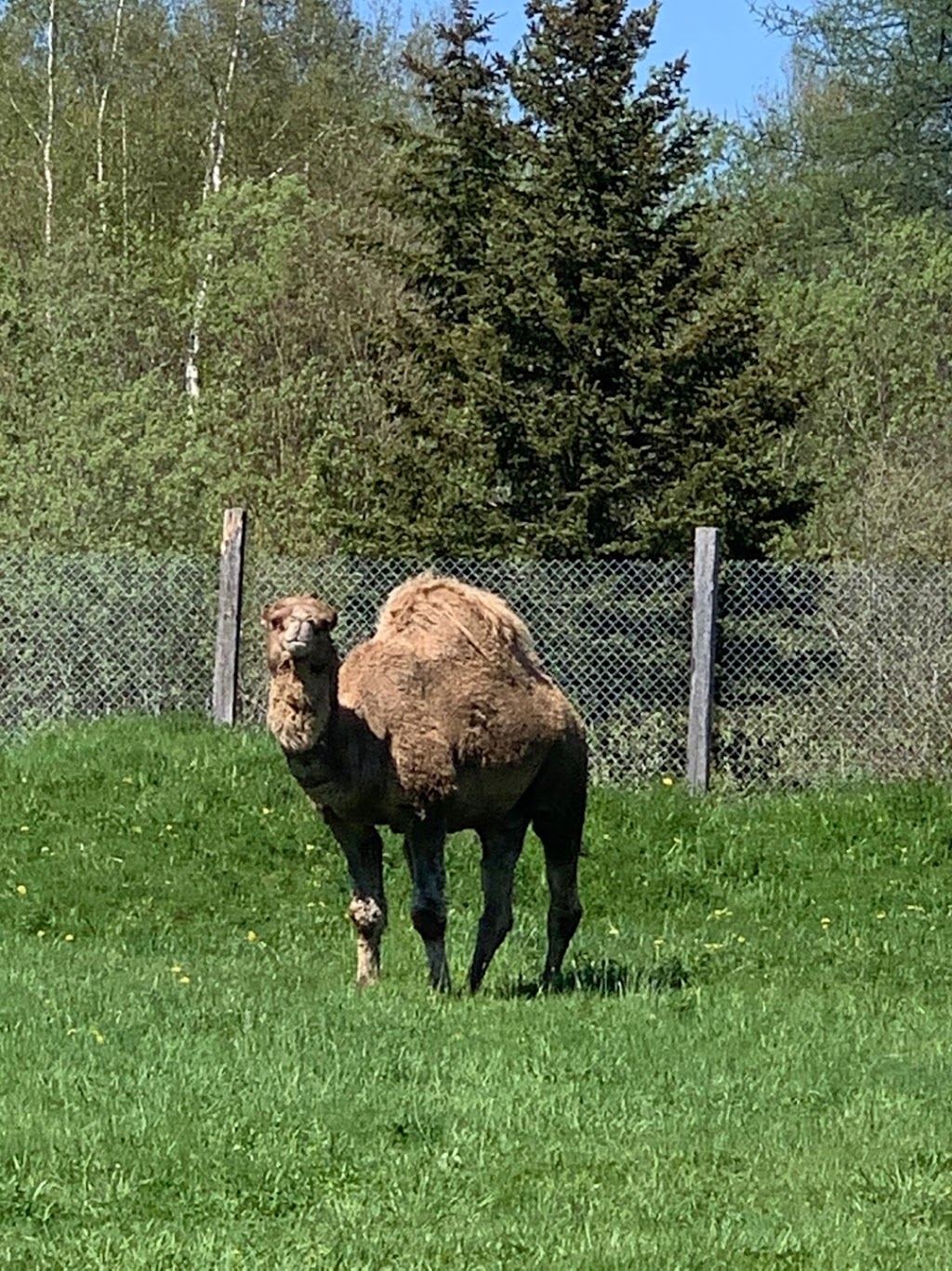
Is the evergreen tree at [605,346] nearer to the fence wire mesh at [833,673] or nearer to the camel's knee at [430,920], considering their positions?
the fence wire mesh at [833,673]

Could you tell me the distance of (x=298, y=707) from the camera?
8.93m

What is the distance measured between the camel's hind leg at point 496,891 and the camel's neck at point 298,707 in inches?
57.4

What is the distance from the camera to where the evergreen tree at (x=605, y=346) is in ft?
58.5

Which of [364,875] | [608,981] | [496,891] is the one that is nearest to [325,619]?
[364,875]

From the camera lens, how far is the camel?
29.5ft

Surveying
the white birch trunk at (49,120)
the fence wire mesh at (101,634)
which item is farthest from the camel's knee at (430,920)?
the white birch trunk at (49,120)

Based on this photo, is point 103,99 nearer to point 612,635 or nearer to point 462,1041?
point 612,635

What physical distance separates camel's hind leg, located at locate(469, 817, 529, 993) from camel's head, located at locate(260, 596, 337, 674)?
1.63 meters

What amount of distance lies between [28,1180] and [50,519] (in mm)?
14530

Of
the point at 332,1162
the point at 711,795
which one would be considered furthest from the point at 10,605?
the point at 332,1162

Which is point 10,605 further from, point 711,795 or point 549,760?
point 549,760

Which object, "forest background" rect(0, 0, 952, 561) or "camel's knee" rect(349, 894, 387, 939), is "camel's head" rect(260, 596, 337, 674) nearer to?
"camel's knee" rect(349, 894, 387, 939)

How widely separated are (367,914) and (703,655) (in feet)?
21.0

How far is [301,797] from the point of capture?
47.5 feet
